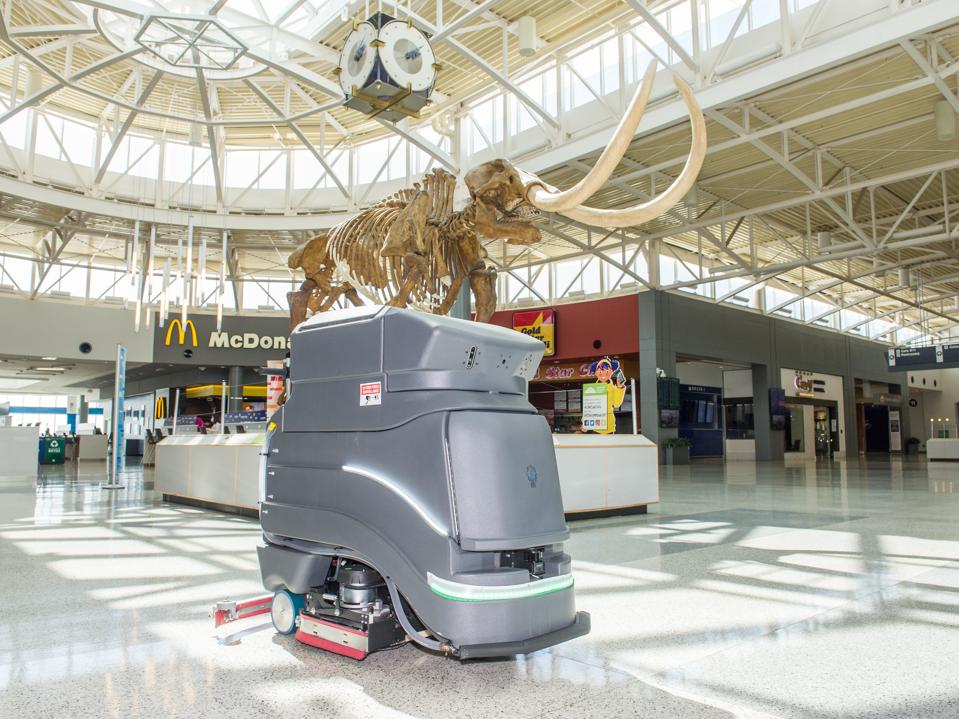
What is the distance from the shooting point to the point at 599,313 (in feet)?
78.5

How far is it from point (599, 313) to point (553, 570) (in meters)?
21.7

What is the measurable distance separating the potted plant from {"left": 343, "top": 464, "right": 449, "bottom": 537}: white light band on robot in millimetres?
20323

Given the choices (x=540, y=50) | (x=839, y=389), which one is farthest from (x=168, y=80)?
(x=839, y=389)

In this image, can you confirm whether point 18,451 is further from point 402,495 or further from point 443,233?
point 402,495

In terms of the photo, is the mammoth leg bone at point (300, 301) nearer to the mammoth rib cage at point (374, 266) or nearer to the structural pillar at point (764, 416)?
→ the mammoth rib cage at point (374, 266)

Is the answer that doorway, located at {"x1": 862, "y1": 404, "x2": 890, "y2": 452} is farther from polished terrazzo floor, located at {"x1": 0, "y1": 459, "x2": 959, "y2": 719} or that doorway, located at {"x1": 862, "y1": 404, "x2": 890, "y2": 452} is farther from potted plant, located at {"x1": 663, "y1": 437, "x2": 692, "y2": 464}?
polished terrazzo floor, located at {"x1": 0, "y1": 459, "x2": 959, "y2": 719}

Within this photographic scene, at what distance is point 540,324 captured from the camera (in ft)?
82.8

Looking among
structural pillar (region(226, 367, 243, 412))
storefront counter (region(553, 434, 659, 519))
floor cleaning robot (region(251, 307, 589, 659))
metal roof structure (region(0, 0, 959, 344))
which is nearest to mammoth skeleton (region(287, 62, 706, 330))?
floor cleaning robot (region(251, 307, 589, 659))

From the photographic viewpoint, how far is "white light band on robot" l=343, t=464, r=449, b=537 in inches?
98.5

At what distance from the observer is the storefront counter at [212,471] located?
8.61m

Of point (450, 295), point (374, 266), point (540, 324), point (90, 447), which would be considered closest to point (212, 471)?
point (374, 266)

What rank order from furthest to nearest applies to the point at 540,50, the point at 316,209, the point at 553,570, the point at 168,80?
the point at 316,209
the point at 168,80
the point at 540,50
the point at 553,570

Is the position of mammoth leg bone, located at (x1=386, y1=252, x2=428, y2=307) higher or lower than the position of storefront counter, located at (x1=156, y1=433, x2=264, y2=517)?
higher

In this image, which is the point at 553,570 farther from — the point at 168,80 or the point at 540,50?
the point at 168,80
